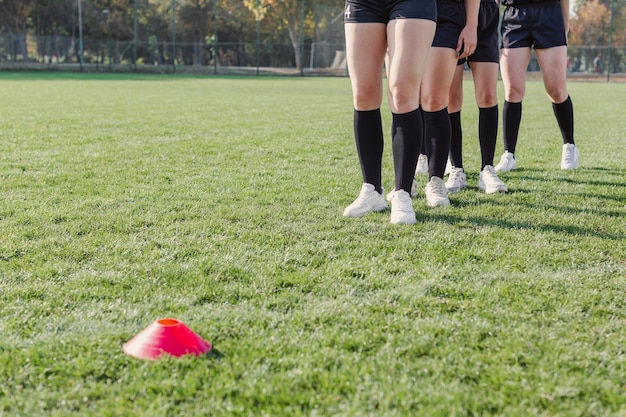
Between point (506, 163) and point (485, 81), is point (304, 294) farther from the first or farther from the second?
point (506, 163)

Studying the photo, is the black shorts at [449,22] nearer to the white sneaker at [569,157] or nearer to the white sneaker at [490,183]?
the white sneaker at [490,183]

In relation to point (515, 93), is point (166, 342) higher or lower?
lower

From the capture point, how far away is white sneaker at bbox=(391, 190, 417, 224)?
12.3ft

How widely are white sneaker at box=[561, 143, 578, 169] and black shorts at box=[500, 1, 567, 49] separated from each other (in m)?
0.95

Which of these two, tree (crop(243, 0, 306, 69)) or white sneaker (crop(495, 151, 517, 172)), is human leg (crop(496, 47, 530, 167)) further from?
tree (crop(243, 0, 306, 69))

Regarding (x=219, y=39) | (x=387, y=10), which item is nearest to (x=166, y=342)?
(x=387, y=10)

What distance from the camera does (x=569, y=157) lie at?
5871 millimetres

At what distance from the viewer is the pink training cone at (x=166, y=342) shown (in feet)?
6.50

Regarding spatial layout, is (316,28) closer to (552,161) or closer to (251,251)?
(552,161)

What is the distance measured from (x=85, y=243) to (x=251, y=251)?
0.84m

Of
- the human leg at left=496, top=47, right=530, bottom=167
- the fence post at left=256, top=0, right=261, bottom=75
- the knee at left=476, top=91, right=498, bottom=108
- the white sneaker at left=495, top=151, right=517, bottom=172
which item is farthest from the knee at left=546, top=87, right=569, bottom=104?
the fence post at left=256, top=0, right=261, bottom=75

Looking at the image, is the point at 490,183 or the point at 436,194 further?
the point at 490,183

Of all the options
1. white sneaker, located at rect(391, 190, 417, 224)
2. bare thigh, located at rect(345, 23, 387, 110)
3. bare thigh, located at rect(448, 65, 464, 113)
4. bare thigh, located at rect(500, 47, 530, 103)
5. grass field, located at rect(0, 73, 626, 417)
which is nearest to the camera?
grass field, located at rect(0, 73, 626, 417)

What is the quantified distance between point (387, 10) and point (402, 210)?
1.13m
